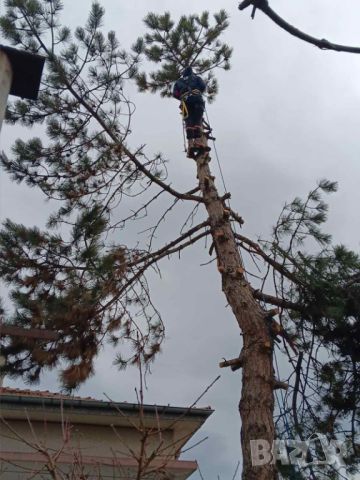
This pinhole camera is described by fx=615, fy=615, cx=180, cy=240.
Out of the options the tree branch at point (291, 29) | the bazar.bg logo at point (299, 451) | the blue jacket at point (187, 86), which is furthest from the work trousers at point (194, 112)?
the tree branch at point (291, 29)

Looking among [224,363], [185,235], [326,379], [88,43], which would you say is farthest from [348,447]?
[88,43]

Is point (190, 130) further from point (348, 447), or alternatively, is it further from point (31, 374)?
point (348, 447)

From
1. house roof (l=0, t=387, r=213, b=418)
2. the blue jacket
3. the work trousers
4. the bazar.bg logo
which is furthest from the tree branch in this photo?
the blue jacket

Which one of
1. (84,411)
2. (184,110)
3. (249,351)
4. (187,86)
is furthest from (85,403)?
(187,86)

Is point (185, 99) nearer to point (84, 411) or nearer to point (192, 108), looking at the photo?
point (192, 108)

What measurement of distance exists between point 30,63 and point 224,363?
268cm

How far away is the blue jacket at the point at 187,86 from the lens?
7.60 m

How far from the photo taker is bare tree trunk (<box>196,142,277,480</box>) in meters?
4.23

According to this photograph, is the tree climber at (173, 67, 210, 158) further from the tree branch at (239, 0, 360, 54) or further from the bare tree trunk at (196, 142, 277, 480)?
the tree branch at (239, 0, 360, 54)

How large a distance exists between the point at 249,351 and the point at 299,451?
80 centimetres

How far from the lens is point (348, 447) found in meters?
5.21

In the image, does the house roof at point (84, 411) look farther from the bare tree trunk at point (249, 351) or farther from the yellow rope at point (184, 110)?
the yellow rope at point (184, 110)

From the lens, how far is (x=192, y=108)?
7496mm

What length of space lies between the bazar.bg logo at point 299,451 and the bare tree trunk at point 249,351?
0.14 feet
